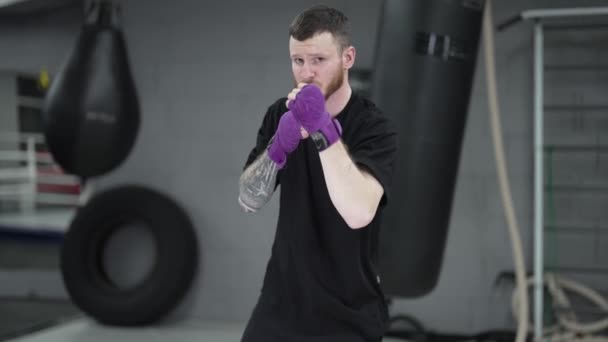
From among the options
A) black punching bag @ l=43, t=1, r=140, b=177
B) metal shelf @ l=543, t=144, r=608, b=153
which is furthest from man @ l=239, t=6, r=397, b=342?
metal shelf @ l=543, t=144, r=608, b=153

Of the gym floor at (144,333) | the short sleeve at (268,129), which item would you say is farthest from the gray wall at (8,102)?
the short sleeve at (268,129)

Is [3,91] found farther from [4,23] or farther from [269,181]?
[269,181]

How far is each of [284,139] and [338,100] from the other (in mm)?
163

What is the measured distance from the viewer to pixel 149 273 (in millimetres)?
3768

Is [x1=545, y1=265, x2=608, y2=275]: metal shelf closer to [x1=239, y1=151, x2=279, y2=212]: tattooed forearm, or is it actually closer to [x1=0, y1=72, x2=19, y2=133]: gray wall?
[x1=239, y1=151, x2=279, y2=212]: tattooed forearm

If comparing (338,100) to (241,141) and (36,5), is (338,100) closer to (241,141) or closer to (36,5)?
(241,141)

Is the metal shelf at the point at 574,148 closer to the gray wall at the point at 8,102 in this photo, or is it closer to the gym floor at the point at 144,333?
the gym floor at the point at 144,333

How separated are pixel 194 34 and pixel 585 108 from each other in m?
2.22

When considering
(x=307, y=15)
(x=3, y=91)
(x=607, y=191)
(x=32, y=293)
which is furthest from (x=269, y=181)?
(x=3, y=91)

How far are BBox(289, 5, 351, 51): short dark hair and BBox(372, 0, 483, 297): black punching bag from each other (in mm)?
1376

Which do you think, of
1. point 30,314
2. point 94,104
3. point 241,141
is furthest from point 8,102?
point 94,104

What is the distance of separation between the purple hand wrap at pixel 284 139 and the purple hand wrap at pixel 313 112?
0.15ft

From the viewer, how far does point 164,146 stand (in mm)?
3918

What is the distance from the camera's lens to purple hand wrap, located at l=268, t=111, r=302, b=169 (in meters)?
1.11
